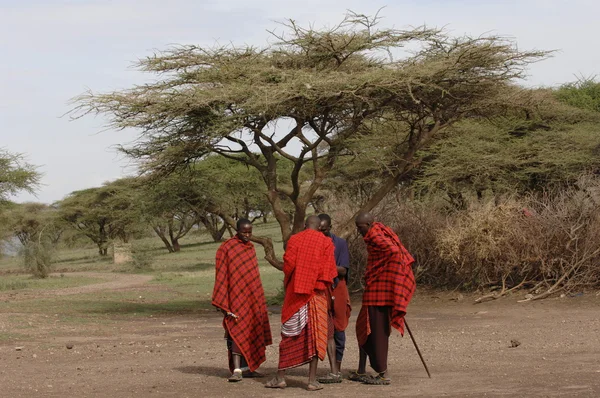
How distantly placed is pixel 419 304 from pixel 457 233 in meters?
1.74

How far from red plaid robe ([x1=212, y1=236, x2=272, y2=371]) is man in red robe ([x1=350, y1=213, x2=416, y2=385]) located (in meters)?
1.02

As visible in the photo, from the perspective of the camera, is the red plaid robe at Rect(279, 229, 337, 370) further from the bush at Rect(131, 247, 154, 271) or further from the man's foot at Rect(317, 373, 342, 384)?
the bush at Rect(131, 247, 154, 271)

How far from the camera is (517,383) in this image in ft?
26.8

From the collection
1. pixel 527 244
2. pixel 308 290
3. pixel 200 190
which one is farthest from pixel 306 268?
pixel 200 190

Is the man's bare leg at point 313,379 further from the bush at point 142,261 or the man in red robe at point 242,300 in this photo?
the bush at point 142,261

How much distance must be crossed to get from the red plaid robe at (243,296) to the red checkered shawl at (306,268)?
641mm

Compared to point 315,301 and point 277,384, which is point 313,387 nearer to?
point 277,384

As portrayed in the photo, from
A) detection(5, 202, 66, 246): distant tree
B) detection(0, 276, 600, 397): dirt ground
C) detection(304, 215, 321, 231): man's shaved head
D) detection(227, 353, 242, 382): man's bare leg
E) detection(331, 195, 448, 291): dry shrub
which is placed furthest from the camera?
detection(5, 202, 66, 246): distant tree

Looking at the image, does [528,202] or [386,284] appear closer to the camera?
[386,284]

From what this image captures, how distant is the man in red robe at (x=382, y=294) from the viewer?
8.59m

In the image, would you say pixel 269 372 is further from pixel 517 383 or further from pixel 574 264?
pixel 574 264

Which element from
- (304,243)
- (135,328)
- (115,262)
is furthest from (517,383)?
(115,262)

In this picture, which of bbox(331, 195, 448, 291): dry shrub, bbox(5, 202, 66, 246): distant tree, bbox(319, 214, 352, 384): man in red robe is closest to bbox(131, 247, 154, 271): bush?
bbox(5, 202, 66, 246): distant tree

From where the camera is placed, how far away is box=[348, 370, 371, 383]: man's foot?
28.4ft
